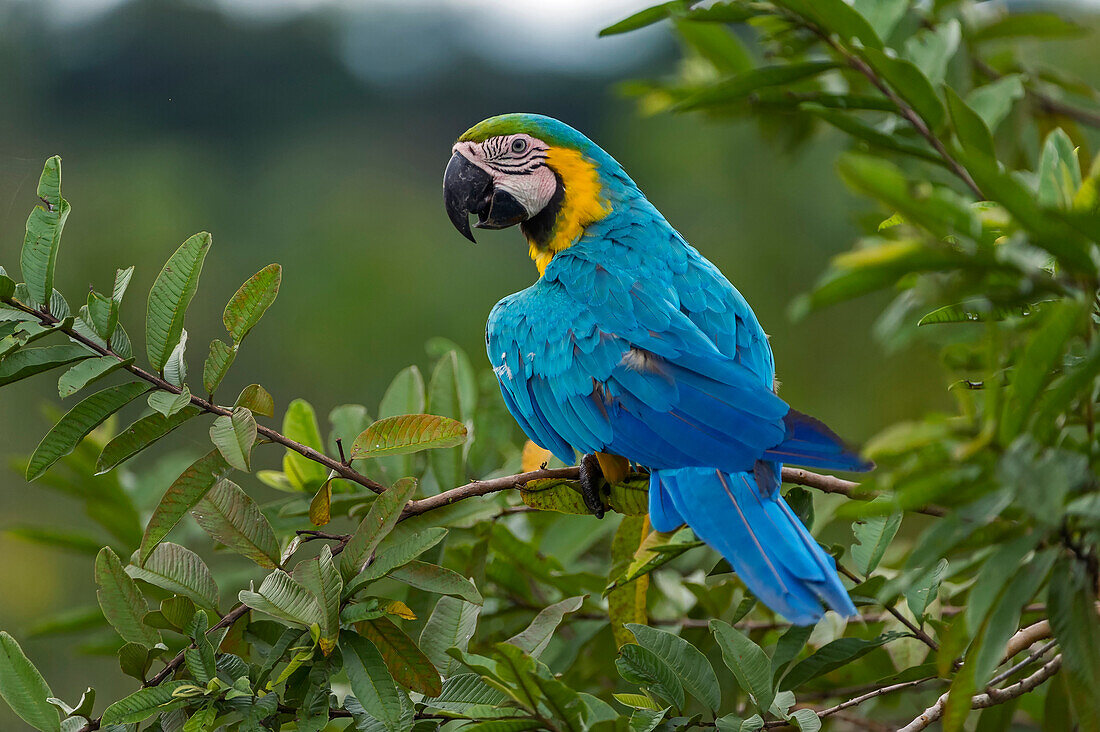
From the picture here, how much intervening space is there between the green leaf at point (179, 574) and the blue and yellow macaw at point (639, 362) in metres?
0.42

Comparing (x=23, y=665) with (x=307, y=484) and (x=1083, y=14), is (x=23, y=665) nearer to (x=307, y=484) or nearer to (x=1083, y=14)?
(x=307, y=484)

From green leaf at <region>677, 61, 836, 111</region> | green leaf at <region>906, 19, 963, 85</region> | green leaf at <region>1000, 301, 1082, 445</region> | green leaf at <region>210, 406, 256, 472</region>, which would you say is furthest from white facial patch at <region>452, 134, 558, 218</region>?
green leaf at <region>1000, 301, 1082, 445</region>

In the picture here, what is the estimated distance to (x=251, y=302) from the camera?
0.81m

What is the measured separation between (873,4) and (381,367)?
3.10 m

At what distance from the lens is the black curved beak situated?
1.33 meters

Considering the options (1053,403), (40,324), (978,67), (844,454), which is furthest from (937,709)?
(978,67)

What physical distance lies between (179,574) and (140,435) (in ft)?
0.46

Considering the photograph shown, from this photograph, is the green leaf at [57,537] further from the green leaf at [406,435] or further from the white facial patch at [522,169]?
the white facial patch at [522,169]

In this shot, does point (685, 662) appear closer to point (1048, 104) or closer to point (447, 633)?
point (447, 633)

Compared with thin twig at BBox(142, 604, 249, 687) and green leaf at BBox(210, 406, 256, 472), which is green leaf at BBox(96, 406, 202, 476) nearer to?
green leaf at BBox(210, 406, 256, 472)

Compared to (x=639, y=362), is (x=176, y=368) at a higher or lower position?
higher

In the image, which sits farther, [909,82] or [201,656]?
[909,82]

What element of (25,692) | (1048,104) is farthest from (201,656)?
(1048,104)

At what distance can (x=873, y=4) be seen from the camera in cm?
119
